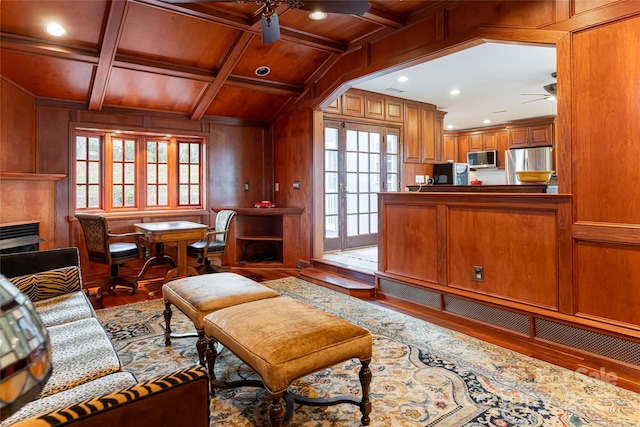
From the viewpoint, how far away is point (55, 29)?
3.72m

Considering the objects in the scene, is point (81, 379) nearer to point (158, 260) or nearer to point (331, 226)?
point (158, 260)

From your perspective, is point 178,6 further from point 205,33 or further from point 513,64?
point 513,64

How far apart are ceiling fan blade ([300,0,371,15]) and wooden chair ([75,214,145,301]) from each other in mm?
3103

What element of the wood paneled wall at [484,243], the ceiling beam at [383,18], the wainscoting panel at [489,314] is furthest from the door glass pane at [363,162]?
the wainscoting panel at [489,314]

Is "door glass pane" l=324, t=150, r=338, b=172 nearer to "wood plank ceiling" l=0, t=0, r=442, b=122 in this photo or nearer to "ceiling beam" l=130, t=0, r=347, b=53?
"wood plank ceiling" l=0, t=0, r=442, b=122

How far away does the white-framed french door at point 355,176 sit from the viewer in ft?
19.5

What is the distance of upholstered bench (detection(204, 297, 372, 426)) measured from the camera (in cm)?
164

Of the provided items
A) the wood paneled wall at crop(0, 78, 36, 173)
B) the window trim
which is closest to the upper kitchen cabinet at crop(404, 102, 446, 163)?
the window trim

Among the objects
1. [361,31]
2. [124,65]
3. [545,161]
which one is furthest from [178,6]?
[545,161]

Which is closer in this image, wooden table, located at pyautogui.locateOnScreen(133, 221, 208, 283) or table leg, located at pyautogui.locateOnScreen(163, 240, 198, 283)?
wooden table, located at pyautogui.locateOnScreen(133, 221, 208, 283)

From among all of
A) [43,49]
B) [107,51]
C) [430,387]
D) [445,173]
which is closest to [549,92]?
[445,173]

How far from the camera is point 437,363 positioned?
256 centimetres

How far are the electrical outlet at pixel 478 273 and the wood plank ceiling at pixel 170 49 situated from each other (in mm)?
2466

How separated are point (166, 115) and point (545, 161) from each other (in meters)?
6.87
